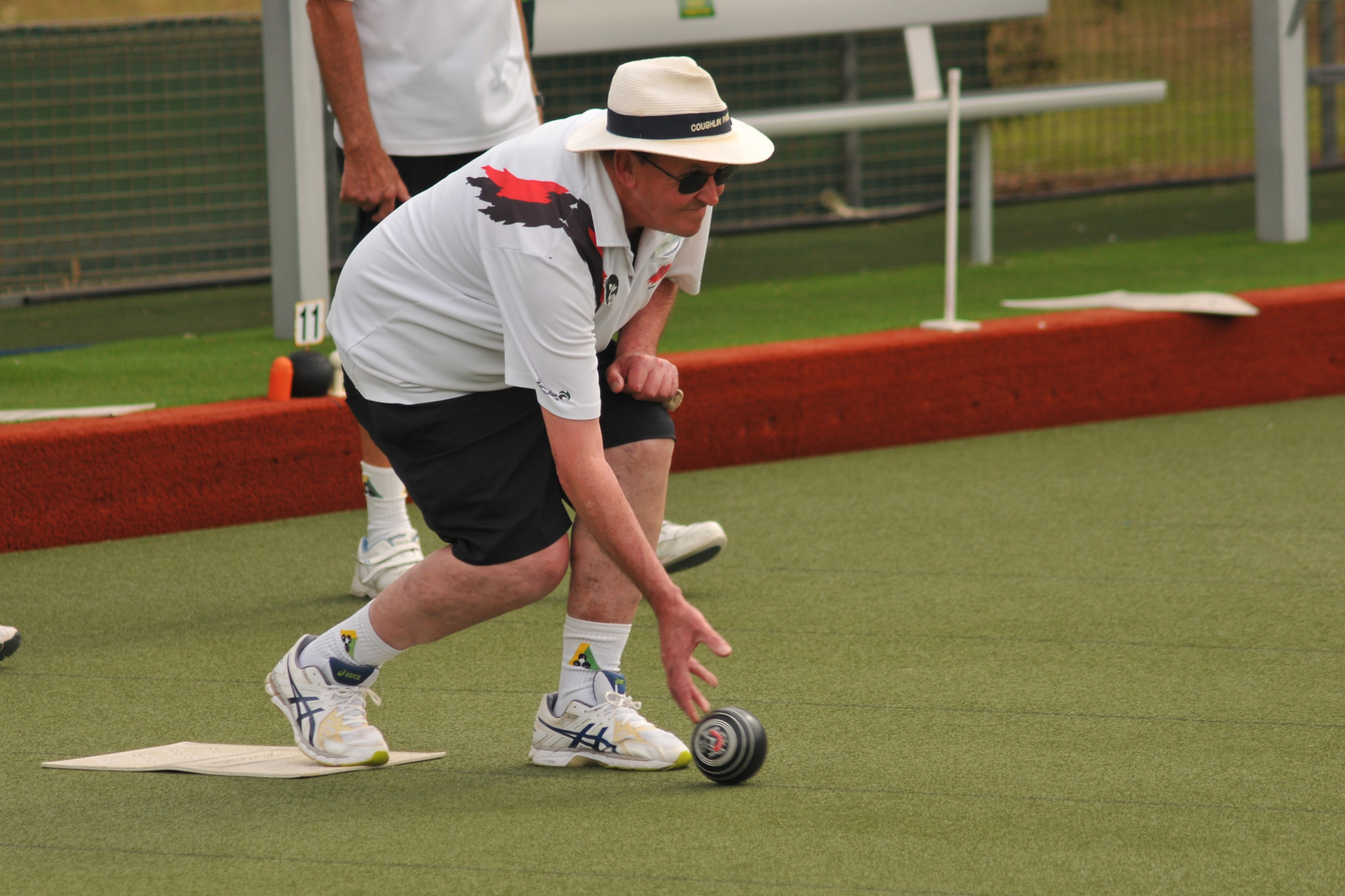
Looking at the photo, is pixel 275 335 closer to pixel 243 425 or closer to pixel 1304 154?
pixel 243 425

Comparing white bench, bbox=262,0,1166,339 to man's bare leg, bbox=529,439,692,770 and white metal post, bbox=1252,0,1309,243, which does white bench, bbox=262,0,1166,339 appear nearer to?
white metal post, bbox=1252,0,1309,243

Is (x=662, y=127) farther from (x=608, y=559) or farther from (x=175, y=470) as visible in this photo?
(x=175, y=470)

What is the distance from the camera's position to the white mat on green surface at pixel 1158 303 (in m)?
5.17

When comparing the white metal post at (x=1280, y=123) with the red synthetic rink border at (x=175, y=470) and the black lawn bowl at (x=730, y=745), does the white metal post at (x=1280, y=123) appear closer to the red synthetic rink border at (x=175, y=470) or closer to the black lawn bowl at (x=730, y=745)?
the red synthetic rink border at (x=175, y=470)

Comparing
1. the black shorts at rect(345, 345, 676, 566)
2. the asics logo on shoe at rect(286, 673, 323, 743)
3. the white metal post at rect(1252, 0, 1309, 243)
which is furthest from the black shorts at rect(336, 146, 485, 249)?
the white metal post at rect(1252, 0, 1309, 243)

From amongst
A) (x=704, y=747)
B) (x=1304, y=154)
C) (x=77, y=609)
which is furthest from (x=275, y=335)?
(x=1304, y=154)

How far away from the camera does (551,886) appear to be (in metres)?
2.06

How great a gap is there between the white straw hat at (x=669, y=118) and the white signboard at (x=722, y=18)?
3564mm

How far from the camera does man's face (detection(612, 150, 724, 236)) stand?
220 cm

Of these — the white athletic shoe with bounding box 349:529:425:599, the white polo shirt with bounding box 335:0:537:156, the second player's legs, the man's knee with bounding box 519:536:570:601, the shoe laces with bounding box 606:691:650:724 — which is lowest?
the shoe laces with bounding box 606:691:650:724

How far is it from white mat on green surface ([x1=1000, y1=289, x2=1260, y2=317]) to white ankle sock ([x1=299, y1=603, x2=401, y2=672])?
3334 mm

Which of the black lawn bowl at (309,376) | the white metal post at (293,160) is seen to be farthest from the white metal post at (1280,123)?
the black lawn bowl at (309,376)

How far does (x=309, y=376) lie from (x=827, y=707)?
1.90 meters

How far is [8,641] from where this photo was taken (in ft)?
9.81
